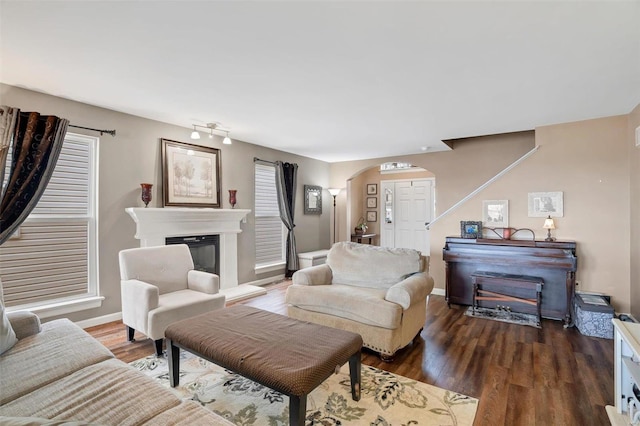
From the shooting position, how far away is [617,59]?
2.31m

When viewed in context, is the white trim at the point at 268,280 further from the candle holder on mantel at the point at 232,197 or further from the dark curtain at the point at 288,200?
the candle holder on mantel at the point at 232,197

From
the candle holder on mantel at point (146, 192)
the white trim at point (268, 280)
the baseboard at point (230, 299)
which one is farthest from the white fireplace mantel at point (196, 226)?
the white trim at point (268, 280)

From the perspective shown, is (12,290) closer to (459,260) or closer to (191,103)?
(191,103)

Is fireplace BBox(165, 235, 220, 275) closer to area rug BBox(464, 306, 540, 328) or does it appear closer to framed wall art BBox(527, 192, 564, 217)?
area rug BBox(464, 306, 540, 328)

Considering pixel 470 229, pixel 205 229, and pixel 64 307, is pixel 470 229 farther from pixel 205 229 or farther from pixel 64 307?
pixel 64 307

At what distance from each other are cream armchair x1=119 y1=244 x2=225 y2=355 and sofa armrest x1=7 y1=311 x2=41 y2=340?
2.51 ft

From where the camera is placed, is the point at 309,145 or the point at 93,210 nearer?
the point at 93,210

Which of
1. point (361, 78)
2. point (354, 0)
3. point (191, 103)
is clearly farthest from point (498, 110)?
point (191, 103)

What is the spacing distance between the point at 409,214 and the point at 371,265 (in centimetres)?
432

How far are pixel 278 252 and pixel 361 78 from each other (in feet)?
12.7

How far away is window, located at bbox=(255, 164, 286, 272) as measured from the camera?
5.38m

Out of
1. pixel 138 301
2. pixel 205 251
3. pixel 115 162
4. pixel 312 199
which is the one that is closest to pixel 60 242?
pixel 115 162

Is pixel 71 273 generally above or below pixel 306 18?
below

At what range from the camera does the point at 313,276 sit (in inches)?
134
